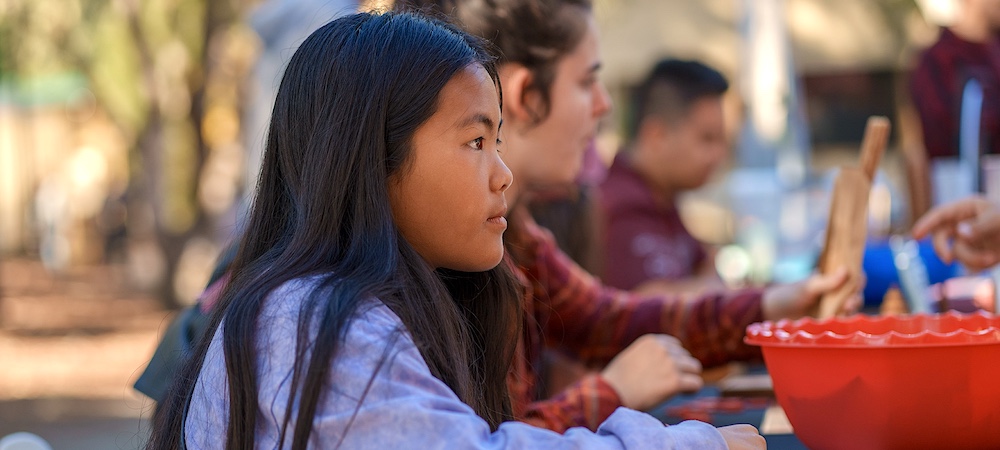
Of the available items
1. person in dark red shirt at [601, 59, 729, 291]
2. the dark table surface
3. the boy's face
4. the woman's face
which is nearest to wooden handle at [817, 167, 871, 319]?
the dark table surface

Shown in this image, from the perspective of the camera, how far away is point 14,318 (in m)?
13.1

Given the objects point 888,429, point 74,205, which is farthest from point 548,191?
point 74,205

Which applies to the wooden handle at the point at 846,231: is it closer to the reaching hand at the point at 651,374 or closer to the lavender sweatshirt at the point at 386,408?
the reaching hand at the point at 651,374

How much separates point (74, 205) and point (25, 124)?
3808 mm

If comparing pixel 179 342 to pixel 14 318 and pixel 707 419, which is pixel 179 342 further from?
pixel 14 318

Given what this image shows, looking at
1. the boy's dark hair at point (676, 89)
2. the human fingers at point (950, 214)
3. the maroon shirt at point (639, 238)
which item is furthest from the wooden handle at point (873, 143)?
the boy's dark hair at point (676, 89)

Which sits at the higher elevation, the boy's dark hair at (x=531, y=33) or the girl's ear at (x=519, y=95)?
the boy's dark hair at (x=531, y=33)

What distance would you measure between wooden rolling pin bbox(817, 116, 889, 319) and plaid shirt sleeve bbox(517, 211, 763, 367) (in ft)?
0.89

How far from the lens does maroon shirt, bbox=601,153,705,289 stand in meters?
3.77

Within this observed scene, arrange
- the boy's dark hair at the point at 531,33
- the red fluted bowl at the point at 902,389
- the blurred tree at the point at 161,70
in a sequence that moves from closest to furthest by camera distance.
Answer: the red fluted bowl at the point at 902,389, the boy's dark hair at the point at 531,33, the blurred tree at the point at 161,70

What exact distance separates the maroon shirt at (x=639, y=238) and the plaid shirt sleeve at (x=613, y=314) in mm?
1402

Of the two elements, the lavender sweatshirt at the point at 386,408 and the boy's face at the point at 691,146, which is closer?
the lavender sweatshirt at the point at 386,408

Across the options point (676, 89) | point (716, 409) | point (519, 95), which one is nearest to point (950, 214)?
point (716, 409)

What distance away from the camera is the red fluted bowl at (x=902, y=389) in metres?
1.11
